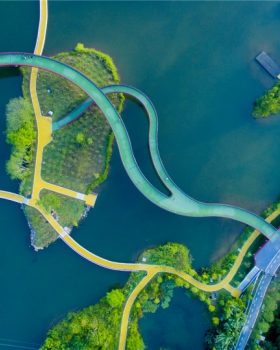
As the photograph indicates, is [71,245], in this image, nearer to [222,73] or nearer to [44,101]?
[44,101]

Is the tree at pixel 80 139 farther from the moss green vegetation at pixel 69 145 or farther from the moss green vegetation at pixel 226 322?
the moss green vegetation at pixel 226 322

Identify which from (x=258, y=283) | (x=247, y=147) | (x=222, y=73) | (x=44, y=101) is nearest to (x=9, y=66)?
(x=44, y=101)

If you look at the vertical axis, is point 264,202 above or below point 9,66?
below

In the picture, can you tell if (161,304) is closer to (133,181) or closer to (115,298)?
(115,298)

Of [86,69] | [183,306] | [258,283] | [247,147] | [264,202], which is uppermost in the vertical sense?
[86,69]

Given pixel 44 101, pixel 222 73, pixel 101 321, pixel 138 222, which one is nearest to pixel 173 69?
pixel 222 73

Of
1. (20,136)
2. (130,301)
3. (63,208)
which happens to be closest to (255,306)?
(130,301)
